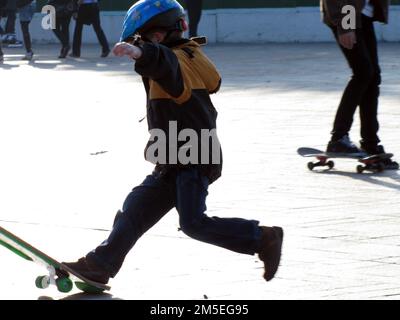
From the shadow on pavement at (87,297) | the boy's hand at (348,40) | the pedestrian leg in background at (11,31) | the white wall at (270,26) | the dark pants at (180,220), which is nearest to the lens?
the dark pants at (180,220)

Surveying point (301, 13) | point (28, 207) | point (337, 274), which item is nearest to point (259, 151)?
point (28, 207)

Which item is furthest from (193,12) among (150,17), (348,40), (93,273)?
(93,273)

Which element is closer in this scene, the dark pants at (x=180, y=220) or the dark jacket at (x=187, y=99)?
the dark jacket at (x=187, y=99)

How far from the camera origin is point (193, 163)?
542cm

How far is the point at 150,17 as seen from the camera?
536 cm

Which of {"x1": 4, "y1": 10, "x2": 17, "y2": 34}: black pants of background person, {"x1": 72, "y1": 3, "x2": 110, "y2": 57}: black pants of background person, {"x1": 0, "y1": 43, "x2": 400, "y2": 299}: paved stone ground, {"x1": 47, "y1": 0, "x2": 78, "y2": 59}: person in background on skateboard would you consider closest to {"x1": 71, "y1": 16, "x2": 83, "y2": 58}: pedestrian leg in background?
{"x1": 72, "y1": 3, "x2": 110, "y2": 57}: black pants of background person

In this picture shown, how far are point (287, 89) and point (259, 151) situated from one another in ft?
14.9

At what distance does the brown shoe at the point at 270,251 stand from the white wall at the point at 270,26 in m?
17.0

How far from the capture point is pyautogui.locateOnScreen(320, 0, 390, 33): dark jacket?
8.45 m

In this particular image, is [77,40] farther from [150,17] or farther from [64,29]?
[150,17]

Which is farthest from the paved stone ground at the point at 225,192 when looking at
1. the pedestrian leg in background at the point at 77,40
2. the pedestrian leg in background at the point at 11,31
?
the pedestrian leg in background at the point at 11,31

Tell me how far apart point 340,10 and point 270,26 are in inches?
598

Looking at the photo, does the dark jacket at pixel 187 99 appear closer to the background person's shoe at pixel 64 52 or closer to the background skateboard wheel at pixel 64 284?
the background skateboard wheel at pixel 64 284

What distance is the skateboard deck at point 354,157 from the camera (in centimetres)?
866
